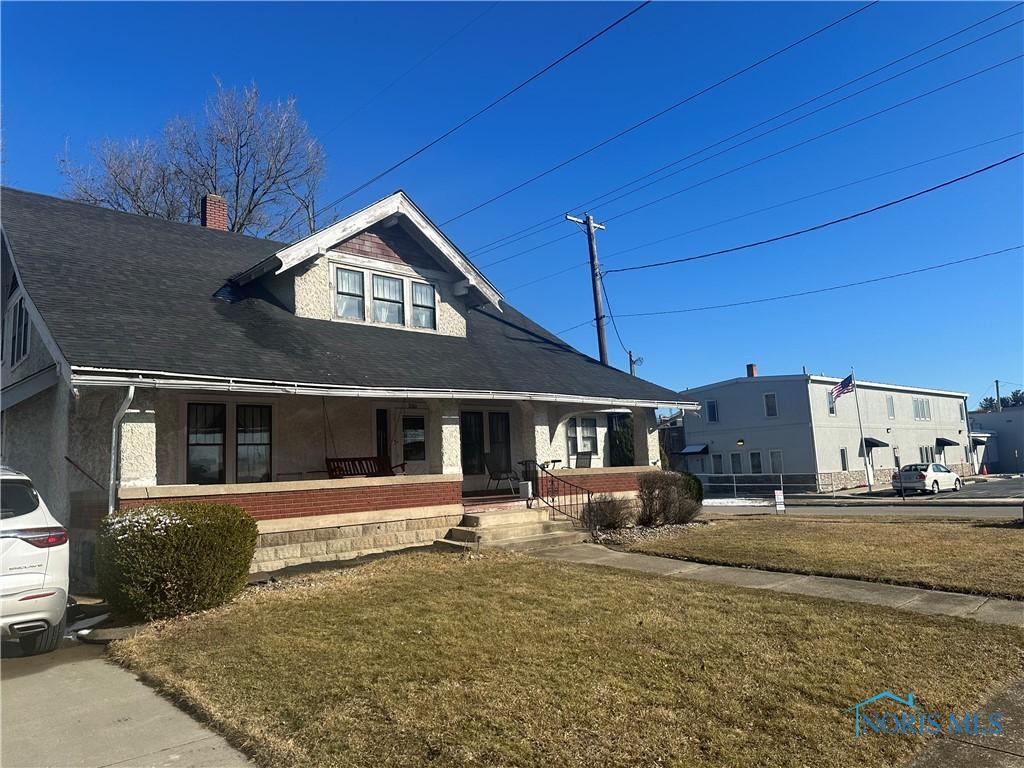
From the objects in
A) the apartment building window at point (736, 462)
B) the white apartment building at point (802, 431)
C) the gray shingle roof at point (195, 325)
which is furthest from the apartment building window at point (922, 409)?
the gray shingle roof at point (195, 325)

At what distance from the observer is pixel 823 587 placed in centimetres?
841

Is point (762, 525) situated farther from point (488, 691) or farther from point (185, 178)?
point (185, 178)

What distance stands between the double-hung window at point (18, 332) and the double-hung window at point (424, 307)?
765 centimetres

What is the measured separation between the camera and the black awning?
39.2m

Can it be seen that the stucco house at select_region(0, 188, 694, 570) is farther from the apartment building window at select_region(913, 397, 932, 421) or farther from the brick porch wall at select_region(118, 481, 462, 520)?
the apartment building window at select_region(913, 397, 932, 421)

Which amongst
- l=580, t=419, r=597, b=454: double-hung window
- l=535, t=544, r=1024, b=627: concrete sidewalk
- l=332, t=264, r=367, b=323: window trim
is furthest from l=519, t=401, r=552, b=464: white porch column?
l=580, t=419, r=597, b=454: double-hung window

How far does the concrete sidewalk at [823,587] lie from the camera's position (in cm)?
710

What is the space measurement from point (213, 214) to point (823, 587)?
1735 centimetres

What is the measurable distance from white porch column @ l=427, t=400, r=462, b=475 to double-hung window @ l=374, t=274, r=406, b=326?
10.5ft

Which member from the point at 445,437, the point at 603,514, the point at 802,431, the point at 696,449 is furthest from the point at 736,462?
the point at 445,437

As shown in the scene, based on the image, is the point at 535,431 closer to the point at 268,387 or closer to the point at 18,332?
the point at 268,387

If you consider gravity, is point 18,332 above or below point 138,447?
above

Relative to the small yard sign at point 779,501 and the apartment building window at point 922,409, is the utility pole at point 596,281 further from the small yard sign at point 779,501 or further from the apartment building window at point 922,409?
the apartment building window at point 922,409

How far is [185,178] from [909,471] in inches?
1488
